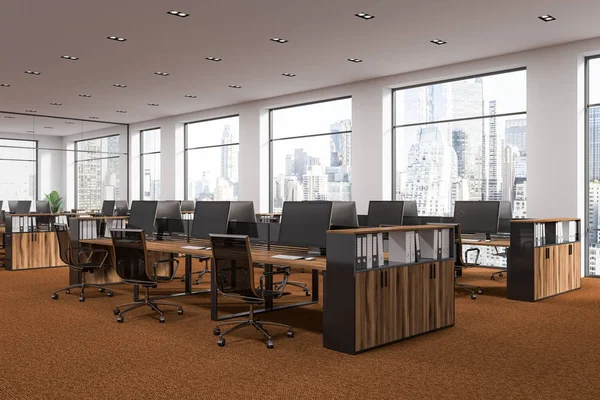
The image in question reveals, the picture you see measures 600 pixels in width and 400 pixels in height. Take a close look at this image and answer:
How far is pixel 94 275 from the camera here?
331 inches

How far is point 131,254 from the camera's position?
602cm

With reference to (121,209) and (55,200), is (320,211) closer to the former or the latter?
(121,209)

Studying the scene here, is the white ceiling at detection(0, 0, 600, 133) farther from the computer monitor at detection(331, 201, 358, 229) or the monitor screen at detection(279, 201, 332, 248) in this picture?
the monitor screen at detection(279, 201, 332, 248)

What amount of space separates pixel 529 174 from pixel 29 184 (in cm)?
1581

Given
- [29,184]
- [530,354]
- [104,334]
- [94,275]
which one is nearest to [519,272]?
[530,354]

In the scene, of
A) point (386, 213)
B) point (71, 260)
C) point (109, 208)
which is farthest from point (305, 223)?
point (109, 208)

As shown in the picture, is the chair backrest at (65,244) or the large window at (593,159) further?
the large window at (593,159)

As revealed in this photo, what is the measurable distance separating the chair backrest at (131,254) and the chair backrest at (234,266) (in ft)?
3.52

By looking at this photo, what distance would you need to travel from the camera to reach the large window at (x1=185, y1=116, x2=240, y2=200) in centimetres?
1566

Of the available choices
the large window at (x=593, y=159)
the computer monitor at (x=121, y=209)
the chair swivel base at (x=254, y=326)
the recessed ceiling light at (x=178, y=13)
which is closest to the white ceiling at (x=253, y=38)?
the recessed ceiling light at (x=178, y=13)

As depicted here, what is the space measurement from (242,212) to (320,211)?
1.62 m

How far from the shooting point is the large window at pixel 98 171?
1880cm

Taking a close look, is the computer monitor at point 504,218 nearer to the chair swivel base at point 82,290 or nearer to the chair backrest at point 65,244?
the chair swivel base at point 82,290

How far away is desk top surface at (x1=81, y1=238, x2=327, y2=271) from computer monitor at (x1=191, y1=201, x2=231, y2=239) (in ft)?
0.82
